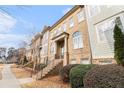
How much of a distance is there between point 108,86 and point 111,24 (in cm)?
466

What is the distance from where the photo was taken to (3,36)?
12.5m

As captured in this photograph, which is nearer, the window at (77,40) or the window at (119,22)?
the window at (119,22)

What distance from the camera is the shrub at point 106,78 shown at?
546 cm

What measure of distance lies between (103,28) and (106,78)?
482 centimetres

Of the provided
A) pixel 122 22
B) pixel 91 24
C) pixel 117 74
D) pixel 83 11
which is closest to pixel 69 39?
pixel 83 11

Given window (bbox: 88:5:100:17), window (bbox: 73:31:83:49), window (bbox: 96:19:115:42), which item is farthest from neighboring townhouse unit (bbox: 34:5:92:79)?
window (bbox: 96:19:115:42)

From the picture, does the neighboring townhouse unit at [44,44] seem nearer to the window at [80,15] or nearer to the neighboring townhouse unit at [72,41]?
the neighboring townhouse unit at [72,41]

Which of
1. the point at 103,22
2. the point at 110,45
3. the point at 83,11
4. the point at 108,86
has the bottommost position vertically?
the point at 108,86

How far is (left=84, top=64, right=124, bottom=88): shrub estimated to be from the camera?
5461 mm

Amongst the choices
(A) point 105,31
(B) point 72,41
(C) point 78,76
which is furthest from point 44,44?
(C) point 78,76

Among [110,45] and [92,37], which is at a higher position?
[92,37]

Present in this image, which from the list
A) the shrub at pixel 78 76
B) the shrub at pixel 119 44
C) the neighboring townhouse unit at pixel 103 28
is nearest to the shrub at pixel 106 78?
the shrub at pixel 78 76

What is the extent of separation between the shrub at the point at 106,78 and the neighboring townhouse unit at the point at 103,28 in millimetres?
3084

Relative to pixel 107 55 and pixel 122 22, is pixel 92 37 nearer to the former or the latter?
pixel 107 55
